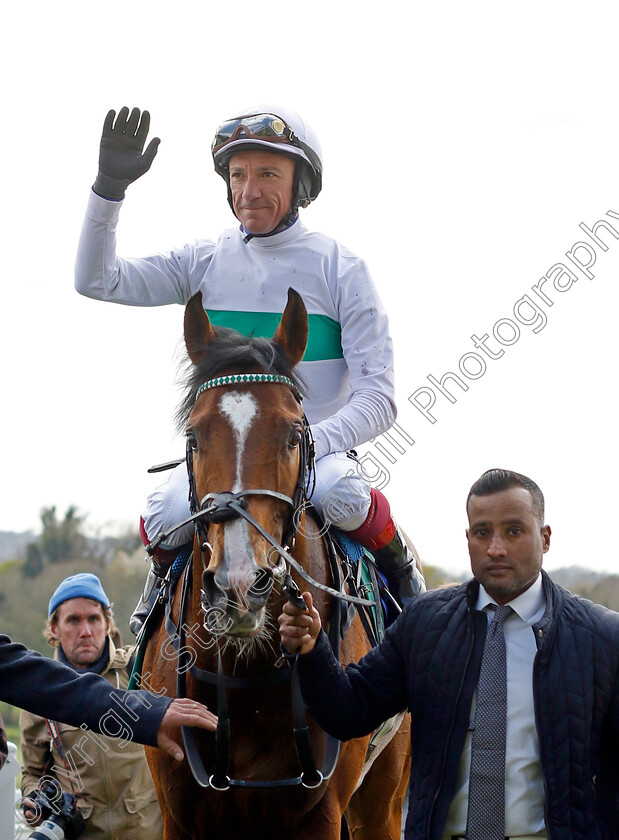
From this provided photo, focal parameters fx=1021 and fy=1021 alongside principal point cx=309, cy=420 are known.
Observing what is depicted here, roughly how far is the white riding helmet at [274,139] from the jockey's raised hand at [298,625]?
7.52 feet

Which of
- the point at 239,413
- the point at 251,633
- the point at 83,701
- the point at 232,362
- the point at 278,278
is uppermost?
the point at 278,278

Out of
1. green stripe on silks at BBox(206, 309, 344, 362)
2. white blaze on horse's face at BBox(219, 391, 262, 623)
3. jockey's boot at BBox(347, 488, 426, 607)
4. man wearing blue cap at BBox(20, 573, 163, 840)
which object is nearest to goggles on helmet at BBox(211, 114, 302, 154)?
green stripe on silks at BBox(206, 309, 344, 362)

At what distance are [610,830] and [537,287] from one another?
281 cm

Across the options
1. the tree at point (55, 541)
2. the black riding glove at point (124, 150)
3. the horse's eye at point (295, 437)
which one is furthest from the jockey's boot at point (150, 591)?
the tree at point (55, 541)

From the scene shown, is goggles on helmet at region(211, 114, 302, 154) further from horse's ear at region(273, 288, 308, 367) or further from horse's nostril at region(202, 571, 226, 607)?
horse's nostril at region(202, 571, 226, 607)

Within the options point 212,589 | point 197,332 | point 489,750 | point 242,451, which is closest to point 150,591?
point 197,332

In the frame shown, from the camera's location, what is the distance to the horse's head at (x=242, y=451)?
10.6 feet

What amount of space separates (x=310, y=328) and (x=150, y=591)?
1.42m

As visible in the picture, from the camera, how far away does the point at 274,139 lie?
4.62 m

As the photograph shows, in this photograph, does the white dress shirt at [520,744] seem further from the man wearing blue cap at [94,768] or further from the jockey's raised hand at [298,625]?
the man wearing blue cap at [94,768]

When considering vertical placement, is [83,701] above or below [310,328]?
below

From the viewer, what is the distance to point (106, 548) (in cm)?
3994

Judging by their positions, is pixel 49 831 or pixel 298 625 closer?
pixel 298 625

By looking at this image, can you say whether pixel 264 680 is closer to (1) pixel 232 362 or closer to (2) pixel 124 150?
(1) pixel 232 362
